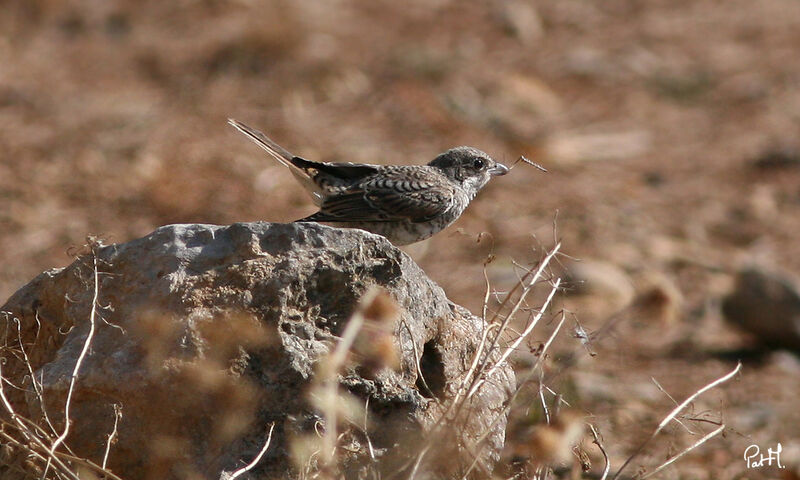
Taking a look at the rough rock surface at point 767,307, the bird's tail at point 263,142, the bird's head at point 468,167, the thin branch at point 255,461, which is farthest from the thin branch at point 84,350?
the rough rock surface at point 767,307

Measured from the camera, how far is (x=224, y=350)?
162 inches

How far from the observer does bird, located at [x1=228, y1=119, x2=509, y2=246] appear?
6.20 metres

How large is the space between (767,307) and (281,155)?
4.57 metres

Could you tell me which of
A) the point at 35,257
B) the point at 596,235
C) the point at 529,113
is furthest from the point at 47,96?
the point at 596,235

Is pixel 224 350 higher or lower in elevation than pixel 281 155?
higher

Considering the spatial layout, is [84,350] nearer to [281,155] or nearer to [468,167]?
[281,155]

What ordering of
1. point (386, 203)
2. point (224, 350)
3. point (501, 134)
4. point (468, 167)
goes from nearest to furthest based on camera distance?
point (224, 350) < point (386, 203) < point (468, 167) < point (501, 134)

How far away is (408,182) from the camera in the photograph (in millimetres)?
6375

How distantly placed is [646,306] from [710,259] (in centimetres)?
760

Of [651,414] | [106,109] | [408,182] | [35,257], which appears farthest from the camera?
[106,109]

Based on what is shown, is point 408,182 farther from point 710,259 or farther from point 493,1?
point 493,1

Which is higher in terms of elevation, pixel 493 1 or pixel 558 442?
pixel 558 442
